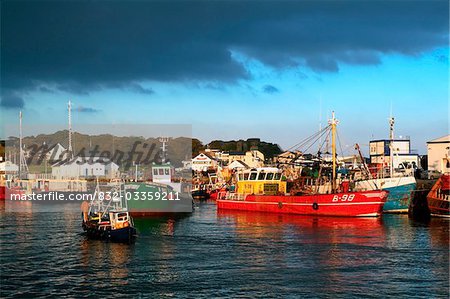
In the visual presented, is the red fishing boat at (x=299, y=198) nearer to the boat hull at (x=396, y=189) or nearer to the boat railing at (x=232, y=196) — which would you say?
the boat railing at (x=232, y=196)

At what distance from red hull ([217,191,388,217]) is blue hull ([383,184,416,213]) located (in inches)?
243

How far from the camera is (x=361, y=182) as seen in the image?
65812mm

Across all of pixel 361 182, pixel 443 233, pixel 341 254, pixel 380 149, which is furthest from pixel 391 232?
pixel 380 149

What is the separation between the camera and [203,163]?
152 m

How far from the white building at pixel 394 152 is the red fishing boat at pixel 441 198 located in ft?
117

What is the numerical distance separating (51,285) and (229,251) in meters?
13.0

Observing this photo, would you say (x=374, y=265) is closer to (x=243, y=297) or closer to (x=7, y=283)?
(x=243, y=297)

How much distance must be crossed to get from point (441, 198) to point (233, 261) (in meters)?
30.2

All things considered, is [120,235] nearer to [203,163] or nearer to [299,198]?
[299,198]

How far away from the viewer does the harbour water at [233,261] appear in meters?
27.0

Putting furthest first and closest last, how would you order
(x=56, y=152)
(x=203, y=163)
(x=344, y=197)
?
(x=203, y=163)
(x=56, y=152)
(x=344, y=197)

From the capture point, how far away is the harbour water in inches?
1062

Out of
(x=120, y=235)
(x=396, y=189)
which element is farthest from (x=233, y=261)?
(x=396, y=189)

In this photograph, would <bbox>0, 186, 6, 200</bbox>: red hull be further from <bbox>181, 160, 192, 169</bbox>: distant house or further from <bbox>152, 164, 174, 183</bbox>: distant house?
<bbox>181, 160, 192, 169</bbox>: distant house
